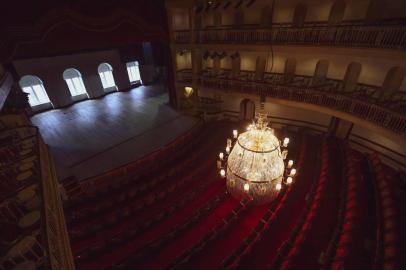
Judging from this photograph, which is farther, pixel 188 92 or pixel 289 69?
pixel 188 92

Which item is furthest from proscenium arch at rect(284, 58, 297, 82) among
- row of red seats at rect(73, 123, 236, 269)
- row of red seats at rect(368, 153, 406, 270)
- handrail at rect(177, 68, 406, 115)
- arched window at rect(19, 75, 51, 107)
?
arched window at rect(19, 75, 51, 107)

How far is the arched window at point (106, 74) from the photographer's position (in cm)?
2041

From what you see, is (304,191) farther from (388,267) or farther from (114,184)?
(114,184)

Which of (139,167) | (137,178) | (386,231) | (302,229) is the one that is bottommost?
(137,178)

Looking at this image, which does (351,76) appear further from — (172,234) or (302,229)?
(172,234)

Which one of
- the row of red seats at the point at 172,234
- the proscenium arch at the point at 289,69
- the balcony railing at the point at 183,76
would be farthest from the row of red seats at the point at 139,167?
the proscenium arch at the point at 289,69

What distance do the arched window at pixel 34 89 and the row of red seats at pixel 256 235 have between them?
773 inches

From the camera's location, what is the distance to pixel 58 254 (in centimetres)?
337

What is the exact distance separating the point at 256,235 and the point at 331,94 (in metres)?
7.90

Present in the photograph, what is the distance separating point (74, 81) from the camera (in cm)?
1867

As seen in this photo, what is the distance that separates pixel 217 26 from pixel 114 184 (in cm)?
1297

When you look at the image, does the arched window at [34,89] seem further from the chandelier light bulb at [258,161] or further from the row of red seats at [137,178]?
the chandelier light bulb at [258,161]

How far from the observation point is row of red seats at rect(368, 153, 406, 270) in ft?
Result: 16.2


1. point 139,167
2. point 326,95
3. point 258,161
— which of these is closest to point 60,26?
point 139,167
